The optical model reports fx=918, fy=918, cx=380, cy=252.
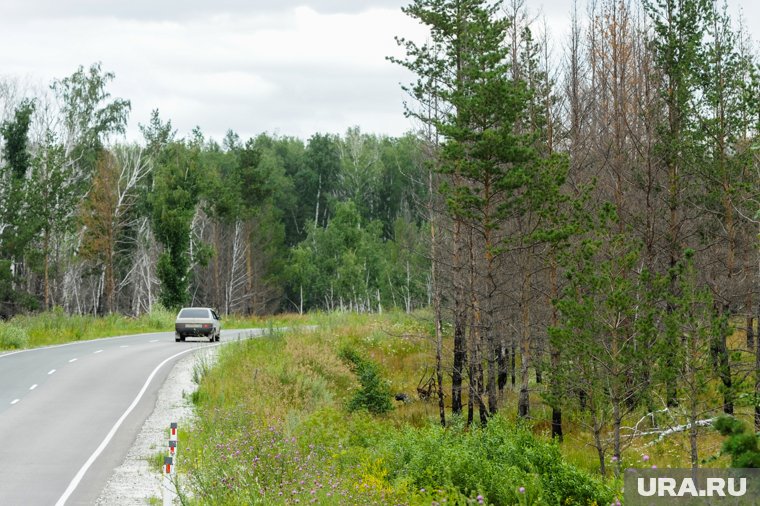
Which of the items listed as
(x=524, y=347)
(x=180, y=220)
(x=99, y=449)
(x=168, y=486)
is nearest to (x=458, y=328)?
(x=524, y=347)

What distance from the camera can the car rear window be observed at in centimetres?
4075

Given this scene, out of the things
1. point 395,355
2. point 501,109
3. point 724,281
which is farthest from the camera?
point 395,355

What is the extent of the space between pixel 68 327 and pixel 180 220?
58.3 ft

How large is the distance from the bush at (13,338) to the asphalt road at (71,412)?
1.56 meters

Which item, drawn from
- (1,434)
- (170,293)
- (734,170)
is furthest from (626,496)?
(170,293)

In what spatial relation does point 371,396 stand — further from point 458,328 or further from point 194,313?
point 194,313

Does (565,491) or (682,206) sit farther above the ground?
(682,206)

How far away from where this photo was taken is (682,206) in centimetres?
2855

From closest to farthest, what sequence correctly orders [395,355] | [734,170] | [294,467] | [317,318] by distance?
[294,467]
[734,170]
[395,355]
[317,318]

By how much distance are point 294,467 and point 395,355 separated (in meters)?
23.3

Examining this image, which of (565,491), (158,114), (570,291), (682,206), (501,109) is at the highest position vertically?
(158,114)

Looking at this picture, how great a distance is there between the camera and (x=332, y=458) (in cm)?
1493

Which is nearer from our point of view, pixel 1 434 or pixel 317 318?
pixel 1 434

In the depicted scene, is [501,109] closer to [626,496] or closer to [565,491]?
[565,491]
